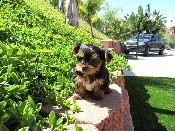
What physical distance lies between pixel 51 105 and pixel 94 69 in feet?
2.43

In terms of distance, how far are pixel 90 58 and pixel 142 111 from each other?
505 cm

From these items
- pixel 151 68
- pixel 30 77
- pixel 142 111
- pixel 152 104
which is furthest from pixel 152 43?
pixel 30 77

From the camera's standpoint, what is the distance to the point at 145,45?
3075cm

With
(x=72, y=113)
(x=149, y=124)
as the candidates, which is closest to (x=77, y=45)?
(x=72, y=113)

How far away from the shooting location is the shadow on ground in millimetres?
7555

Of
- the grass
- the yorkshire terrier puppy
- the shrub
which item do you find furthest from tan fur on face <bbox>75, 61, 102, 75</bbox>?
the grass

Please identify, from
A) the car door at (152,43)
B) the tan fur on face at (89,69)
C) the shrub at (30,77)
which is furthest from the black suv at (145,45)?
the tan fur on face at (89,69)

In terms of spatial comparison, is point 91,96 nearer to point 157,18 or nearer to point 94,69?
point 94,69

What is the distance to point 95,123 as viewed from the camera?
118 inches

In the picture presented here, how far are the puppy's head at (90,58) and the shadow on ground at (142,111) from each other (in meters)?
3.32

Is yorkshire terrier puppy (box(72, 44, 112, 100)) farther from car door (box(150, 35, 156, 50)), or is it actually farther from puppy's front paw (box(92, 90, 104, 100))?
car door (box(150, 35, 156, 50))

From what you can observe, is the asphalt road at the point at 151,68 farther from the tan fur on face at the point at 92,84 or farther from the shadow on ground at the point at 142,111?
the tan fur on face at the point at 92,84

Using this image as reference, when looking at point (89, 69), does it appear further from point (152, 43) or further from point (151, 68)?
point (152, 43)

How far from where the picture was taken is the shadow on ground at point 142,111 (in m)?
7.55
